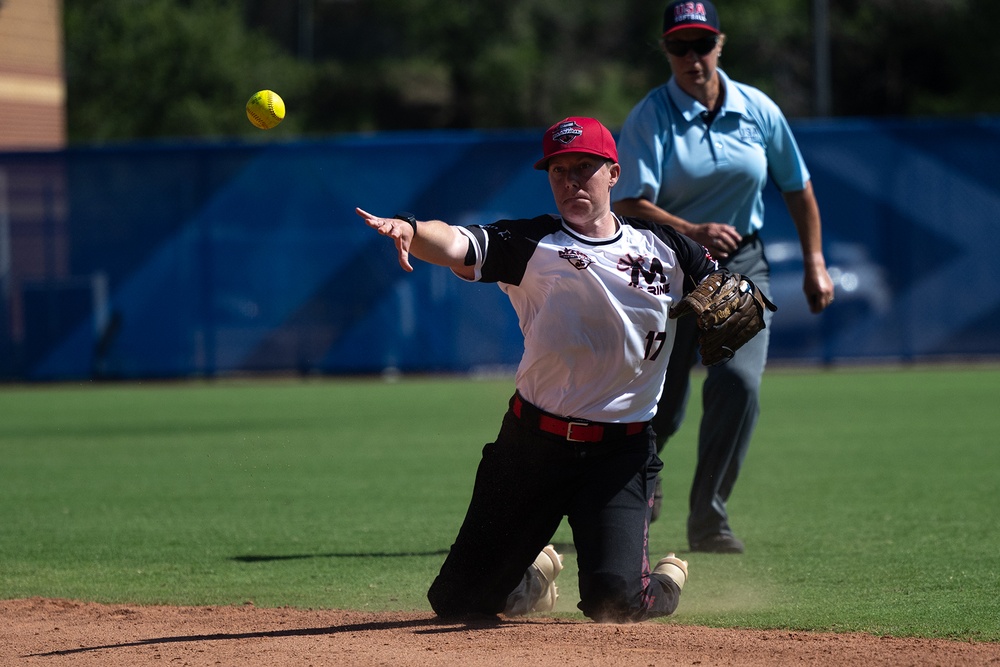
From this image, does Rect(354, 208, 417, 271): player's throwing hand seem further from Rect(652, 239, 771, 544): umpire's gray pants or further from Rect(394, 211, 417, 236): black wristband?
Rect(652, 239, 771, 544): umpire's gray pants

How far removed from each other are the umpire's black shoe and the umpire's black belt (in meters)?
1.45

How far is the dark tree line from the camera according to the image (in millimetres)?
33500

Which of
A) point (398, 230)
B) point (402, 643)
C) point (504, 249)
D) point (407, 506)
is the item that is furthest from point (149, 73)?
point (402, 643)

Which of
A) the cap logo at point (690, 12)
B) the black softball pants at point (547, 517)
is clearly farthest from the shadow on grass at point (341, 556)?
the cap logo at point (690, 12)

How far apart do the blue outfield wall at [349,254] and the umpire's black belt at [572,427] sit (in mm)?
10044

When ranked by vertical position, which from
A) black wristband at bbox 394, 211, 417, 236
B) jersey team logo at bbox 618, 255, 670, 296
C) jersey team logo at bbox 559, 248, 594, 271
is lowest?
jersey team logo at bbox 618, 255, 670, 296

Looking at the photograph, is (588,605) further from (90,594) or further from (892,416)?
(892,416)

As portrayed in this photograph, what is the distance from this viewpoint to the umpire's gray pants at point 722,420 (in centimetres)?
591

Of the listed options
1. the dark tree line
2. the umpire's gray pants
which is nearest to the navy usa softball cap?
the umpire's gray pants

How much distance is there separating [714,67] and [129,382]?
10.9 meters

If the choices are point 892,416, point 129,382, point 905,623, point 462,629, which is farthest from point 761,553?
point 129,382

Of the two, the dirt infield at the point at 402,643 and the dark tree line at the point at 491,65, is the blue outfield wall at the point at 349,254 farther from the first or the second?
the dark tree line at the point at 491,65

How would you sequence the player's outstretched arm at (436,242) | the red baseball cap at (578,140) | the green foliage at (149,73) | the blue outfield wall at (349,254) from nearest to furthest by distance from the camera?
the player's outstretched arm at (436,242)
the red baseball cap at (578,140)
the blue outfield wall at (349,254)
the green foliage at (149,73)

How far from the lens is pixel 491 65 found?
38688 mm
